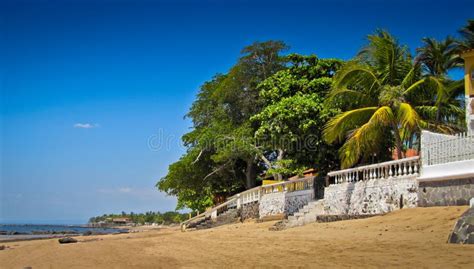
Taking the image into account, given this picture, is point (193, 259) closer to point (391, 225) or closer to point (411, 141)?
point (391, 225)

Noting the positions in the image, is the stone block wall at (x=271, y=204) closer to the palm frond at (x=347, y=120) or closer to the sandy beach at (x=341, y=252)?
the palm frond at (x=347, y=120)

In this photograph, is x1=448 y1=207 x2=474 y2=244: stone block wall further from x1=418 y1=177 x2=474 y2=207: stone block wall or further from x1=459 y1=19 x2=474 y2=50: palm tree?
x1=459 y1=19 x2=474 y2=50: palm tree

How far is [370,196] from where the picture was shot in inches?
775

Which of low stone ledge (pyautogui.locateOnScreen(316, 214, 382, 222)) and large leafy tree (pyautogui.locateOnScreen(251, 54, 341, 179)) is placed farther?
large leafy tree (pyautogui.locateOnScreen(251, 54, 341, 179))

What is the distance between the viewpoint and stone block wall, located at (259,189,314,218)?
26094mm

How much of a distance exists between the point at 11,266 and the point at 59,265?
93.6 inches

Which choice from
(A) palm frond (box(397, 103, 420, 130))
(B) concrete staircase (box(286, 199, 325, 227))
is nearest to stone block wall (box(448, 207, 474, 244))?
(A) palm frond (box(397, 103, 420, 130))

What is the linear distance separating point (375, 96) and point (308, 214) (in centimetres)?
585

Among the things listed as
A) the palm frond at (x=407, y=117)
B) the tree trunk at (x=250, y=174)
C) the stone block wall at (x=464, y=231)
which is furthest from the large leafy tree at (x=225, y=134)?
the stone block wall at (x=464, y=231)

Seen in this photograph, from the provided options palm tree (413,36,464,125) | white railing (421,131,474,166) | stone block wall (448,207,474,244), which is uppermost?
palm tree (413,36,464,125)

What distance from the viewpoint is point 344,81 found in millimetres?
21812

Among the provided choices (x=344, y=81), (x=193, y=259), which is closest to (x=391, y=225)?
(x=193, y=259)

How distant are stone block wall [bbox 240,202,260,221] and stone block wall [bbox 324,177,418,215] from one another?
919cm

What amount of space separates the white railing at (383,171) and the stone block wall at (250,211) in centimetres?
934
